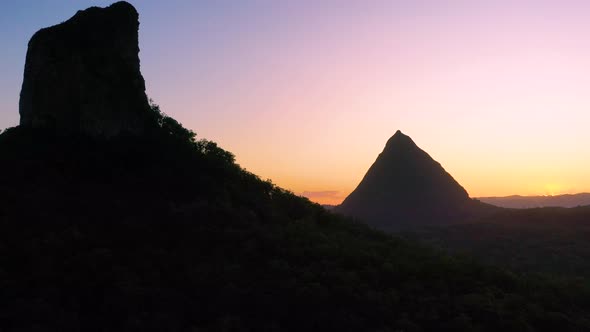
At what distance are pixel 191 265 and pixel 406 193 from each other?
279 ft

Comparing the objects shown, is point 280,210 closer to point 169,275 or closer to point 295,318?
point 169,275

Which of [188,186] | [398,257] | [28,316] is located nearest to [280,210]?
[188,186]

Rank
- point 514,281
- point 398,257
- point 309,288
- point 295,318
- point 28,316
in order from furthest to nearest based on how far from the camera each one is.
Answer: point 398,257 → point 514,281 → point 309,288 → point 295,318 → point 28,316

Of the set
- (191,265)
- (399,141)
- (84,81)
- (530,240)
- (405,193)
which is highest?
(399,141)

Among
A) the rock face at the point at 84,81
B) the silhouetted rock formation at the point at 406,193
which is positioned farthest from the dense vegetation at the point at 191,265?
the silhouetted rock formation at the point at 406,193

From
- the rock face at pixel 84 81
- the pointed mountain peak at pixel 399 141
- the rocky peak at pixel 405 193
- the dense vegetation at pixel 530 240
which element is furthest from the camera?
the pointed mountain peak at pixel 399 141

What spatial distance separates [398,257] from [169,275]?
40.1 feet

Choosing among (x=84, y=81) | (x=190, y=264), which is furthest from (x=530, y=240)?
(x=84, y=81)

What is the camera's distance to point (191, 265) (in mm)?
18906

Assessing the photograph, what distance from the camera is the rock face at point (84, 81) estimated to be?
28.1m

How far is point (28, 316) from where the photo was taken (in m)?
13.6

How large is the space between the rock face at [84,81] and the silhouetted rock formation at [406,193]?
2590 inches

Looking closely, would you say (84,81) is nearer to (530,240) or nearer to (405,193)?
(530,240)

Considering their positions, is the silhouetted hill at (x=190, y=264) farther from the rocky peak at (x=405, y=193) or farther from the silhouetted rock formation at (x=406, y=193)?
the rocky peak at (x=405, y=193)
